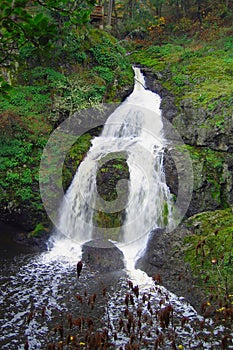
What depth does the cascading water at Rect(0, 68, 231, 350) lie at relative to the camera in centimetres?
661

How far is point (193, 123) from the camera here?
13320 millimetres

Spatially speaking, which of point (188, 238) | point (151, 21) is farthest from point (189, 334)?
point (151, 21)

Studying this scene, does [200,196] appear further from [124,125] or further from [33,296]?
[33,296]

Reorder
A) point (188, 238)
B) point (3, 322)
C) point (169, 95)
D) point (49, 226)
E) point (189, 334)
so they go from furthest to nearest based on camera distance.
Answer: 1. point (169, 95)
2. point (49, 226)
3. point (188, 238)
4. point (3, 322)
5. point (189, 334)

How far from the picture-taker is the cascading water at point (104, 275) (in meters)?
6.61

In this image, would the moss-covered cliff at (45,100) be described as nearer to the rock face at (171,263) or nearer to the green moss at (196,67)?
the green moss at (196,67)

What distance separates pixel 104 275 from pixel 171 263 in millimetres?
1738

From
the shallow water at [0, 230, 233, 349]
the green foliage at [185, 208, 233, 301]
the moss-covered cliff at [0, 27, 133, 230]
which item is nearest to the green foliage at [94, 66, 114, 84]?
the moss-covered cliff at [0, 27, 133, 230]

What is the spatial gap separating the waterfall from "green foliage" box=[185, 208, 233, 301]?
5.16 ft

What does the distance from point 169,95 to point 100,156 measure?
18.1 ft

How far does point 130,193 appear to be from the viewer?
1166cm

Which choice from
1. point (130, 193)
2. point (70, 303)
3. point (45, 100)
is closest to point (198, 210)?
point (130, 193)

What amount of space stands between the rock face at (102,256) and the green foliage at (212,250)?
2.00 m

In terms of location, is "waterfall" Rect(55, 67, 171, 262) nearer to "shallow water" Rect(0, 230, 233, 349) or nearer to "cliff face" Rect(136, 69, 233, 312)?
"cliff face" Rect(136, 69, 233, 312)
